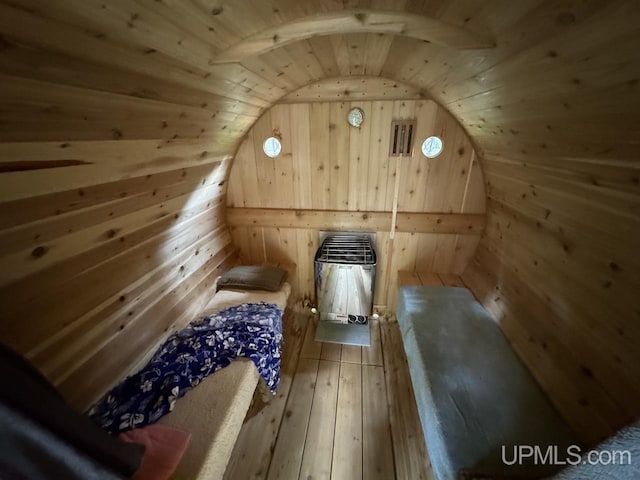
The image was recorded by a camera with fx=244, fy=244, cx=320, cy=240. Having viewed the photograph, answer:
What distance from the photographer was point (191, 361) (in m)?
1.42

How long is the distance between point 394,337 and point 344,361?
0.63m

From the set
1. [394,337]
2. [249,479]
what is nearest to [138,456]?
[249,479]

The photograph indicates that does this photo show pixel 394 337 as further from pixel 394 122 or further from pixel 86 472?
pixel 86 472

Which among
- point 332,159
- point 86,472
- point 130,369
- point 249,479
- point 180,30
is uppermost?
point 180,30

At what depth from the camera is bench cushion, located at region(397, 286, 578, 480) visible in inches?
42.5

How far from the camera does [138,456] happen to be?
92cm

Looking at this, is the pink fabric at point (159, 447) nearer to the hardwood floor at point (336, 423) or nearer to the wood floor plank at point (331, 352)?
the hardwood floor at point (336, 423)

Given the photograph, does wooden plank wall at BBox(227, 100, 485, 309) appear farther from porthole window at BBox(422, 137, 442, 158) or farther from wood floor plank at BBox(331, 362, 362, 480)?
wood floor plank at BBox(331, 362, 362, 480)

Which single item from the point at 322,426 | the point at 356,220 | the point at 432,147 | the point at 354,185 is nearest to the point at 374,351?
the point at 322,426

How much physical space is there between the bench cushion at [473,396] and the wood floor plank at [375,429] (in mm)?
436

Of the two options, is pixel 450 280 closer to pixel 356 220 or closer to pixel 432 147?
pixel 356 220

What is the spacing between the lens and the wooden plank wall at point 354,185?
2.17 m

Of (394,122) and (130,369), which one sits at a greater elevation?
(394,122)

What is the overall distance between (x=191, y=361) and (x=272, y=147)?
1864mm
